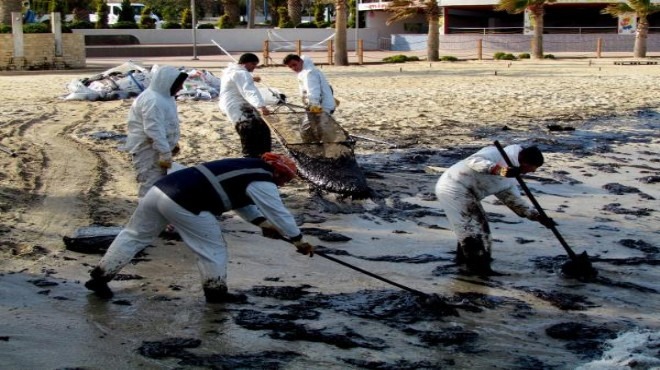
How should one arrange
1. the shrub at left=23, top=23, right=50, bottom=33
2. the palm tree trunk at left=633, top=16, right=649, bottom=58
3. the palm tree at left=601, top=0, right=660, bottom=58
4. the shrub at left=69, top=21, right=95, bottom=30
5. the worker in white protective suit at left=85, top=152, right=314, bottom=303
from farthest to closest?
the shrub at left=69, top=21, right=95, bottom=30 < the palm tree trunk at left=633, top=16, right=649, bottom=58 < the palm tree at left=601, top=0, right=660, bottom=58 < the shrub at left=23, top=23, right=50, bottom=33 < the worker in white protective suit at left=85, top=152, right=314, bottom=303

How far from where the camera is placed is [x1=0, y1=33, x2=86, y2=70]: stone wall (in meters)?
26.5

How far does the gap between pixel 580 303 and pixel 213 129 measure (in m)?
9.01

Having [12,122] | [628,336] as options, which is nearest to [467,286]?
[628,336]

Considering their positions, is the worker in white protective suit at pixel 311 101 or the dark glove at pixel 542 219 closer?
the dark glove at pixel 542 219

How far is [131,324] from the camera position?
607cm

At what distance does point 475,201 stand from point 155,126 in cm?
288

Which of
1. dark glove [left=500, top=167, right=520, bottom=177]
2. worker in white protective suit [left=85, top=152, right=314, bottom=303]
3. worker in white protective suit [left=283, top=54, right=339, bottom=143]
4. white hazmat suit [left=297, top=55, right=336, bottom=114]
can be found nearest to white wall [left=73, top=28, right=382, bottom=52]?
white hazmat suit [left=297, top=55, right=336, bottom=114]

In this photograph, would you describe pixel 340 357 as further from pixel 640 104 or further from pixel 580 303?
pixel 640 104

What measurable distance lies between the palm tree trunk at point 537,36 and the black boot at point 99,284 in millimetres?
30180

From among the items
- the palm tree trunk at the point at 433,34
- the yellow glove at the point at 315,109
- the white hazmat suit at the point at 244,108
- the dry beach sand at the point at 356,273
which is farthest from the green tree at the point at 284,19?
the white hazmat suit at the point at 244,108

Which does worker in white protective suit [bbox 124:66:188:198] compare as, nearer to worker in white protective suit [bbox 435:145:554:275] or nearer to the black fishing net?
worker in white protective suit [bbox 435:145:554:275]

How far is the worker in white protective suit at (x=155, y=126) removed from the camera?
796 centimetres

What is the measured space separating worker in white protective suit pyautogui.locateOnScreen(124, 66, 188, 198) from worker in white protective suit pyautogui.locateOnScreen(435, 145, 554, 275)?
2474mm

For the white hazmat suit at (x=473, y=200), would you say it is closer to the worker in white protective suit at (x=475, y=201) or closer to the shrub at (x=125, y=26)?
the worker in white protective suit at (x=475, y=201)
